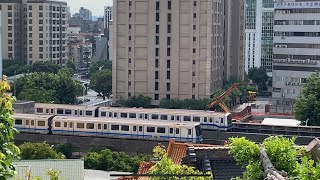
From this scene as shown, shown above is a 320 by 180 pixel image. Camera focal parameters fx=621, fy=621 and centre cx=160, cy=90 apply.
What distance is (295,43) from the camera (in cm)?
6141

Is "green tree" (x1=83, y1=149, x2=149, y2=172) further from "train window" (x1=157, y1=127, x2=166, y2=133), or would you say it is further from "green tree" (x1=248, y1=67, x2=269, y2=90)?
"green tree" (x1=248, y1=67, x2=269, y2=90)

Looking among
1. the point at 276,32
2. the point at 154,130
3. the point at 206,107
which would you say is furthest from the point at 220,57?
the point at 154,130

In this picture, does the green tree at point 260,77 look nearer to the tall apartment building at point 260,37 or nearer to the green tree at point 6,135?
the tall apartment building at point 260,37

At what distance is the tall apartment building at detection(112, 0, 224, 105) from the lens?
5784 cm

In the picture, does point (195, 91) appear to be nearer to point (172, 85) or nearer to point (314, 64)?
point (172, 85)

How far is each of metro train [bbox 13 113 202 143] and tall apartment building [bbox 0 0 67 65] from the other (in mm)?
49920

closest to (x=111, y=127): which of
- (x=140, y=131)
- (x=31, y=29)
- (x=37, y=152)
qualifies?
(x=140, y=131)

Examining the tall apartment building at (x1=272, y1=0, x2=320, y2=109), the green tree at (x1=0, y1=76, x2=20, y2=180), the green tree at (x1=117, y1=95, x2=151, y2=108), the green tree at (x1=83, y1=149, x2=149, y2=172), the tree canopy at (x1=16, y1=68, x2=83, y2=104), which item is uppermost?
the tall apartment building at (x1=272, y1=0, x2=320, y2=109)

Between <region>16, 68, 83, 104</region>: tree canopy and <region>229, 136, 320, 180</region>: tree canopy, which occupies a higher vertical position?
<region>229, 136, 320, 180</region>: tree canopy

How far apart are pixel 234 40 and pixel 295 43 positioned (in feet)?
35.0

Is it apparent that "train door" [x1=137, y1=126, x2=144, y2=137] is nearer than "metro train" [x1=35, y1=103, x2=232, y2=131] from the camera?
Yes

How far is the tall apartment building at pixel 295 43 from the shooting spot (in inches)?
2383

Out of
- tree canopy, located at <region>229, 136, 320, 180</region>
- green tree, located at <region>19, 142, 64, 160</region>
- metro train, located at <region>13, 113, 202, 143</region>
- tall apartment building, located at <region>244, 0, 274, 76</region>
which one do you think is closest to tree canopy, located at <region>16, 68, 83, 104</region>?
metro train, located at <region>13, 113, 202, 143</region>

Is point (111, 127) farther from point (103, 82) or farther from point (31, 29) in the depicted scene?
point (31, 29)
